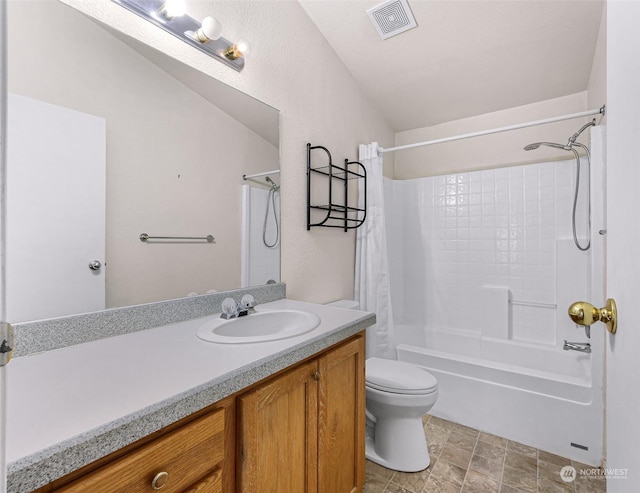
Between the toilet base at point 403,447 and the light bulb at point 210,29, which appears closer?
the light bulb at point 210,29

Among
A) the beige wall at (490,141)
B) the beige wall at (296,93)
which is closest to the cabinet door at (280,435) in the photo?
the beige wall at (296,93)

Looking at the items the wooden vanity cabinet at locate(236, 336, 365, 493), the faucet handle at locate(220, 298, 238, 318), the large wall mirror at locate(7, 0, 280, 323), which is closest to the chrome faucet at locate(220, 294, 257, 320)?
the faucet handle at locate(220, 298, 238, 318)

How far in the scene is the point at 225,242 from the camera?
57.1 inches

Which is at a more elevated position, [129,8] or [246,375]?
[129,8]

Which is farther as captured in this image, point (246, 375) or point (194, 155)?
point (194, 155)

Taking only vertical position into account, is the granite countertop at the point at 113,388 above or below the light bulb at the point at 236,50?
below

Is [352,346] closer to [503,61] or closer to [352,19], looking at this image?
[352,19]

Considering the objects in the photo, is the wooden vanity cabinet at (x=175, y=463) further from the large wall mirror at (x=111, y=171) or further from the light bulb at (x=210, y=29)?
the light bulb at (x=210, y=29)

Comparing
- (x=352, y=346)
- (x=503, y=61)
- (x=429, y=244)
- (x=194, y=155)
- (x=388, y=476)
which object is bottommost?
(x=388, y=476)

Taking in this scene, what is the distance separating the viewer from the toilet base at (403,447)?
5.44ft

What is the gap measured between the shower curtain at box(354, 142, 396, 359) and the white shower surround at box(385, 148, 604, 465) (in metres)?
0.32

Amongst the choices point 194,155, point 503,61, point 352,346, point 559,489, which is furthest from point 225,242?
point 503,61

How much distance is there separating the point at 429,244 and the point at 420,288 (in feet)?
1.35

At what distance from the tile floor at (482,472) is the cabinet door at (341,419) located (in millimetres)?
372
